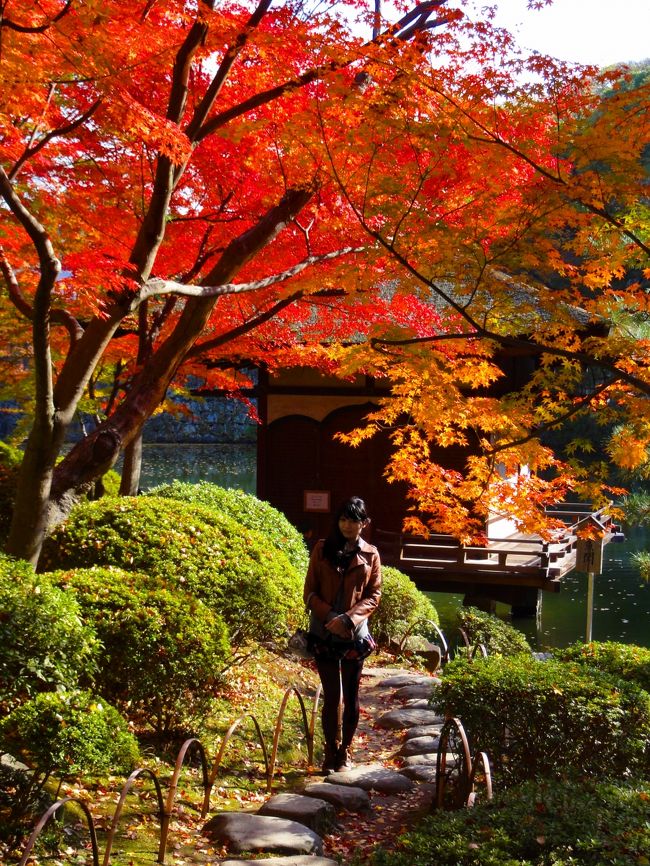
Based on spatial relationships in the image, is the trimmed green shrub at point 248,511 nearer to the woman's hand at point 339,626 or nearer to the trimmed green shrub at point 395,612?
the trimmed green shrub at point 395,612

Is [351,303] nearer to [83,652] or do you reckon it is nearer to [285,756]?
[285,756]

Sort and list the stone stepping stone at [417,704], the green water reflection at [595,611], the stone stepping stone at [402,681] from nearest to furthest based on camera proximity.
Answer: the stone stepping stone at [417,704] → the stone stepping stone at [402,681] → the green water reflection at [595,611]

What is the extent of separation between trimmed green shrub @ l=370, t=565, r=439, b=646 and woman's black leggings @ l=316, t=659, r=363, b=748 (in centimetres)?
493

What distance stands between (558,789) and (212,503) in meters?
6.40

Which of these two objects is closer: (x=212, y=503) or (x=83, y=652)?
(x=83, y=652)

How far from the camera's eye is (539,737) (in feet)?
15.9

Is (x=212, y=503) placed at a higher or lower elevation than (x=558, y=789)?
higher

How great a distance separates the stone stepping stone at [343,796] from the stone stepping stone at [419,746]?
126 cm

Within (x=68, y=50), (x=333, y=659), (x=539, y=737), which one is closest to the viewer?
(x=539, y=737)

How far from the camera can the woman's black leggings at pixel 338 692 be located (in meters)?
5.28

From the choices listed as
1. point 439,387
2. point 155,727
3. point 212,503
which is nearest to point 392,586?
point 212,503

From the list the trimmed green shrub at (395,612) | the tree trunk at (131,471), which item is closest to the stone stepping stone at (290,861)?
the trimmed green shrub at (395,612)

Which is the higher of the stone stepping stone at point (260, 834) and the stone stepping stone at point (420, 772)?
the stone stepping stone at point (260, 834)

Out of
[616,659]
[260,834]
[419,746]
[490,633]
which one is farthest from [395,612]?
[260,834]
